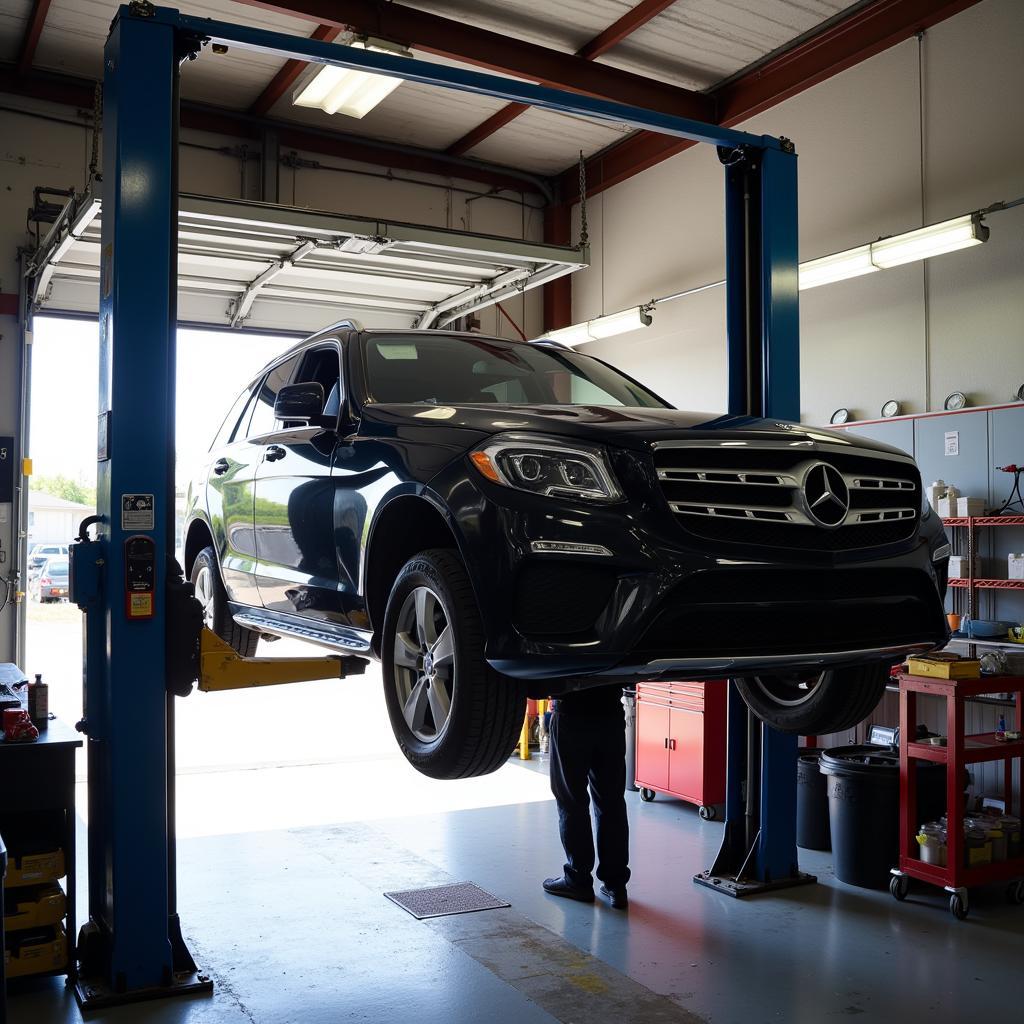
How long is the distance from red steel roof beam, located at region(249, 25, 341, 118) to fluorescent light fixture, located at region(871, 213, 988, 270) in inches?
159

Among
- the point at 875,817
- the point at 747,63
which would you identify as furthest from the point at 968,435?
the point at 747,63

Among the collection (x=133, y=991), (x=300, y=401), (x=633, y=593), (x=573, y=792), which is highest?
(x=300, y=401)

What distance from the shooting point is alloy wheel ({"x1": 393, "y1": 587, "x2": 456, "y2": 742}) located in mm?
2807

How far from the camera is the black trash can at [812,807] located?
6.32 m

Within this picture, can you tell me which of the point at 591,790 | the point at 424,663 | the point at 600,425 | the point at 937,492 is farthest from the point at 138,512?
the point at 937,492

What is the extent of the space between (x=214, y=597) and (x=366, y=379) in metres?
2.09

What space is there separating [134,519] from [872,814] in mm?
3927

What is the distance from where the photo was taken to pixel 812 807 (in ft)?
20.9

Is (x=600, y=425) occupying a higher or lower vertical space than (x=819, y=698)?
higher

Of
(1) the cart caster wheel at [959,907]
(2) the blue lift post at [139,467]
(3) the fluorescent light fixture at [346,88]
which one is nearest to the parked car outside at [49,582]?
(3) the fluorescent light fixture at [346,88]

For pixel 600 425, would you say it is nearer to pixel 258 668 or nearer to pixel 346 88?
pixel 258 668

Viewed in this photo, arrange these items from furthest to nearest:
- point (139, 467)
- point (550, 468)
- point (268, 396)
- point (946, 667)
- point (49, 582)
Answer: point (49, 582) → point (946, 667) → point (268, 396) → point (139, 467) → point (550, 468)

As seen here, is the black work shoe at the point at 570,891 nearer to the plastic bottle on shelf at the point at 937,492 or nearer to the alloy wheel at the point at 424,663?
the alloy wheel at the point at 424,663

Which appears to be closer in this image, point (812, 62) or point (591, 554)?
point (591, 554)
